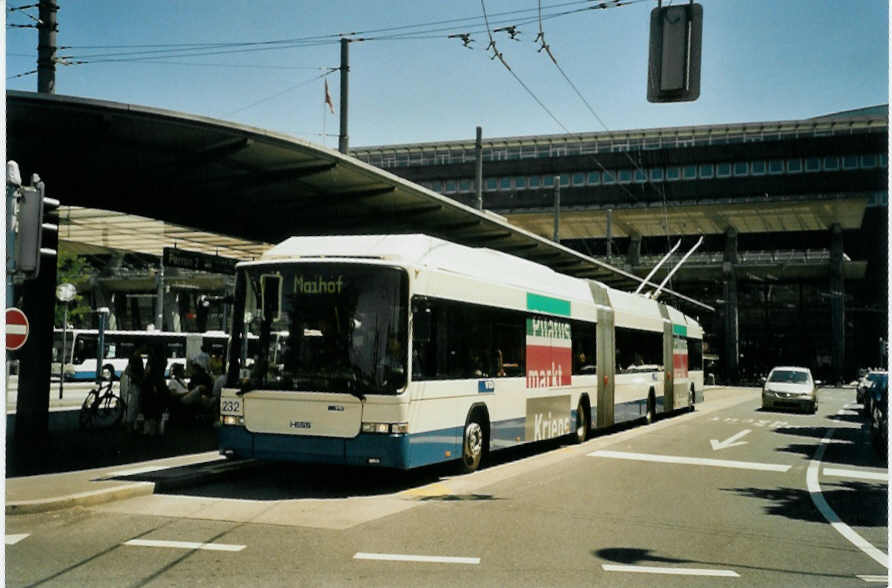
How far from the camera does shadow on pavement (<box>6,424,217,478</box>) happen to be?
38.7ft

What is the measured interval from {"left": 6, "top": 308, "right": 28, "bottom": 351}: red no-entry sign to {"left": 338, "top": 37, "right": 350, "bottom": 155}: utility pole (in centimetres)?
865

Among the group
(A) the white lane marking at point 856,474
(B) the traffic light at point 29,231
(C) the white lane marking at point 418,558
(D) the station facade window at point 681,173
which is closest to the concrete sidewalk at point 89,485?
(B) the traffic light at point 29,231

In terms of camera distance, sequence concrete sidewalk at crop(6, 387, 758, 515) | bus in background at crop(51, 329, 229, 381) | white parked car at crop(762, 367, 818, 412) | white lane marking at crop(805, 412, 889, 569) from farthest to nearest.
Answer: bus in background at crop(51, 329, 229, 381), white parked car at crop(762, 367, 818, 412), concrete sidewalk at crop(6, 387, 758, 515), white lane marking at crop(805, 412, 889, 569)

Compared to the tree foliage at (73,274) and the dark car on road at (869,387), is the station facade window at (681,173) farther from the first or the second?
the tree foliage at (73,274)

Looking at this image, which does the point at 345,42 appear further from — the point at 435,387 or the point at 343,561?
the point at 343,561

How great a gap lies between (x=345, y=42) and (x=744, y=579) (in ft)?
48.6

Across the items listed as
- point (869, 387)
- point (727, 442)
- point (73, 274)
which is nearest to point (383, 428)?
point (727, 442)

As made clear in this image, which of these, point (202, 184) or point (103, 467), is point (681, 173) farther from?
point (103, 467)

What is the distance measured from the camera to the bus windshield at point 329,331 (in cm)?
1052

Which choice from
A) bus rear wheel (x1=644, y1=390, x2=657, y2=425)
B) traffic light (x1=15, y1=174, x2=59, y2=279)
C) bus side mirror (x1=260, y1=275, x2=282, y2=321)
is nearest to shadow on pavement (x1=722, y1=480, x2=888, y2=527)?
bus side mirror (x1=260, y1=275, x2=282, y2=321)

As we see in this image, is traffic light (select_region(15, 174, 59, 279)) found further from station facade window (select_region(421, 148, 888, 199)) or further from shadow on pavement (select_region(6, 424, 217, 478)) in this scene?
station facade window (select_region(421, 148, 888, 199))

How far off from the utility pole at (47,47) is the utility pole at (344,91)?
5.48m

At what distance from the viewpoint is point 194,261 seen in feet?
45.1

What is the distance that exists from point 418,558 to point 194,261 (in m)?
7.99
